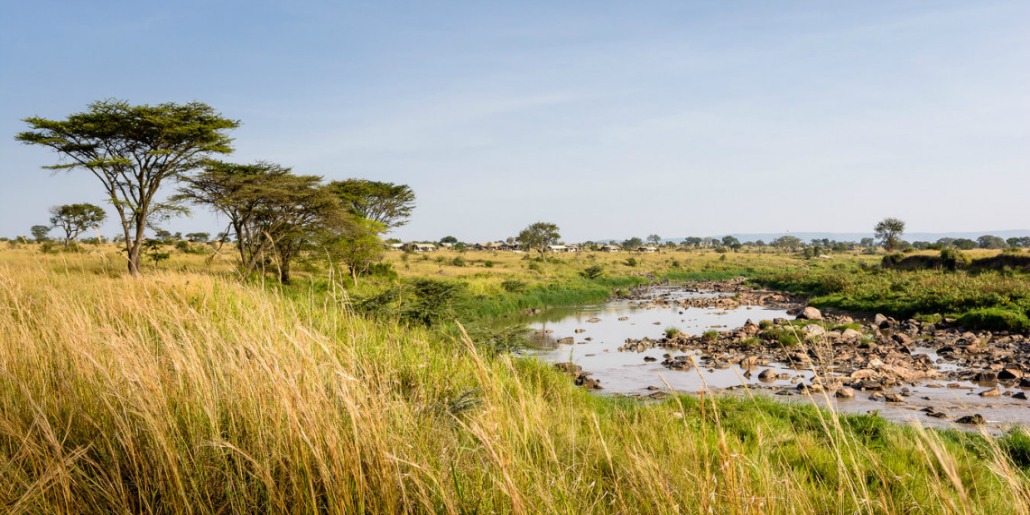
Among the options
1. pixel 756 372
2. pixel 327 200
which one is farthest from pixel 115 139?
pixel 756 372

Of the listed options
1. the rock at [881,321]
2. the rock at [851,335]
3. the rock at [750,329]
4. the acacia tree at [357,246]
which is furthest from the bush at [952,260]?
the acacia tree at [357,246]

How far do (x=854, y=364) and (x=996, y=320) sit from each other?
27.9 feet

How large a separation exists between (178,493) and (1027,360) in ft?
58.4

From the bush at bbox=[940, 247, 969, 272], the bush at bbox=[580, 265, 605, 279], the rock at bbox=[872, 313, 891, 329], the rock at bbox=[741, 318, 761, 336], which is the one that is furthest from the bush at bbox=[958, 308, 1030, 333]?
the bush at bbox=[580, 265, 605, 279]

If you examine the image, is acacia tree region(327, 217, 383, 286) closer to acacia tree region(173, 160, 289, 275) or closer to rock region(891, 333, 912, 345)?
acacia tree region(173, 160, 289, 275)

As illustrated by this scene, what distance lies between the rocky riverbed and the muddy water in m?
0.04

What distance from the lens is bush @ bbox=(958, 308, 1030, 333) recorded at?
18188 millimetres

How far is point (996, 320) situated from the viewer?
18.9 metres

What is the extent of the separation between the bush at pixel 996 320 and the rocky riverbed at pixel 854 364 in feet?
1.69

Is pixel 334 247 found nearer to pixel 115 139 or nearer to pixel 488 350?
pixel 115 139

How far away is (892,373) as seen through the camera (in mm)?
13000

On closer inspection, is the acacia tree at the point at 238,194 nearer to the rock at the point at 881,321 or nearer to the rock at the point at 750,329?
the rock at the point at 750,329

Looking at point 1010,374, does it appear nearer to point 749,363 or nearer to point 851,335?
point 749,363

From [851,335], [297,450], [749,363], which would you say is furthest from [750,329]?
[297,450]
